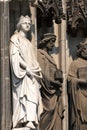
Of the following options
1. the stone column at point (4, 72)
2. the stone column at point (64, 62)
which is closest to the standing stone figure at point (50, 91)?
the stone column at point (64, 62)

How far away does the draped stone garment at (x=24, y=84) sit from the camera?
26578 millimetres

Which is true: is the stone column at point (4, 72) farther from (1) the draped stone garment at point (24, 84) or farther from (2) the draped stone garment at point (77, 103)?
(2) the draped stone garment at point (77, 103)

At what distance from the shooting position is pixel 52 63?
89.9 ft

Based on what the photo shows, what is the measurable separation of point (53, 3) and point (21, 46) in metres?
1.02

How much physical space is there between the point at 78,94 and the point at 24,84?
3.93ft

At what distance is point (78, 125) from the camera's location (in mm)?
27469

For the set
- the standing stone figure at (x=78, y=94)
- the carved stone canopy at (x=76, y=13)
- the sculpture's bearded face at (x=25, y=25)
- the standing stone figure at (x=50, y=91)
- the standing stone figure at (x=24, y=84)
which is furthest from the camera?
the carved stone canopy at (x=76, y=13)

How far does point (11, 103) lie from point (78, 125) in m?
1.32

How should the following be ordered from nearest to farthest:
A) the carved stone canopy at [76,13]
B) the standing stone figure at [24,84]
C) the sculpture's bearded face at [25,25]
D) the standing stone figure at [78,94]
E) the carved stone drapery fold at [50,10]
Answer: the standing stone figure at [24,84] < the sculpture's bearded face at [25,25] < the carved stone drapery fold at [50,10] < the standing stone figure at [78,94] < the carved stone canopy at [76,13]

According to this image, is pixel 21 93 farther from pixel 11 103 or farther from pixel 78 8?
pixel 78 8

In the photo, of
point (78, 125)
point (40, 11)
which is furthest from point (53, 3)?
point (78, 125)

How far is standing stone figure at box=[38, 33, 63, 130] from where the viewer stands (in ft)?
89.2

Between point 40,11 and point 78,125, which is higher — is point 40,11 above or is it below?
above

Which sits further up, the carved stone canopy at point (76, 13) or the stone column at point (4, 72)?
the carved stone canopy at point (76, 13)
